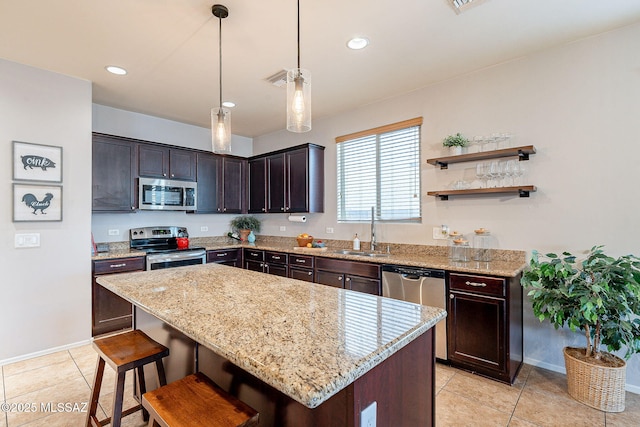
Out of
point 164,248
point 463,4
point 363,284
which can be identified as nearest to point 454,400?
point 363,284

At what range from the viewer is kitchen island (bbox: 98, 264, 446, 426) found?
0.91 metres

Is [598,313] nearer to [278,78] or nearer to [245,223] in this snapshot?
[278,78]

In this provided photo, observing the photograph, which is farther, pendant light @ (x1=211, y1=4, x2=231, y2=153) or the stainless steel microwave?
the stainless steel microwave

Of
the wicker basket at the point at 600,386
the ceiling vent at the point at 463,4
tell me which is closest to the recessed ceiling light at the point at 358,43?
the ceiling vent at the point at 463,4

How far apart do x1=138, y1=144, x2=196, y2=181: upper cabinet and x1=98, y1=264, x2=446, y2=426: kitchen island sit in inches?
105

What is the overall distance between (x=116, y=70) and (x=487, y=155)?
12.2ft

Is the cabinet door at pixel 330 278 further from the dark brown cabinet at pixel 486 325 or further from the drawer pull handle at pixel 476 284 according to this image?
the drawer pull handle at pixel 476 284

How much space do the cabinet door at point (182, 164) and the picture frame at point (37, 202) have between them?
1434 millimetres

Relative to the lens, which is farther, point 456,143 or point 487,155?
point 456,143

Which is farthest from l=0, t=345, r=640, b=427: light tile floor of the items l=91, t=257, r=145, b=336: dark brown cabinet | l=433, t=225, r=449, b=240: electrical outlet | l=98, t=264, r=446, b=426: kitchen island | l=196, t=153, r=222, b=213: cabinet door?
l=196, t=153, r=222, b=213: cabinet door

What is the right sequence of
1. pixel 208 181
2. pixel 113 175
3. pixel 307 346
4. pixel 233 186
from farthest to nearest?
pixel 233 186 → pixel 208 181 → pixel 113 175 → pixel 307 346

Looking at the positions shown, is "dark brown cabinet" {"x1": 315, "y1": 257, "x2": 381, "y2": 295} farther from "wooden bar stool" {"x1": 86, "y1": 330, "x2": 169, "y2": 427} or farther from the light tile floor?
"wooden bar stool" {"x1": 86, "y1": 330, "x2": 169, "y2": 427}

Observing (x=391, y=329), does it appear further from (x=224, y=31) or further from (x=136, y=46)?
(x=136, y=46)

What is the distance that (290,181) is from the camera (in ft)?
15.2
